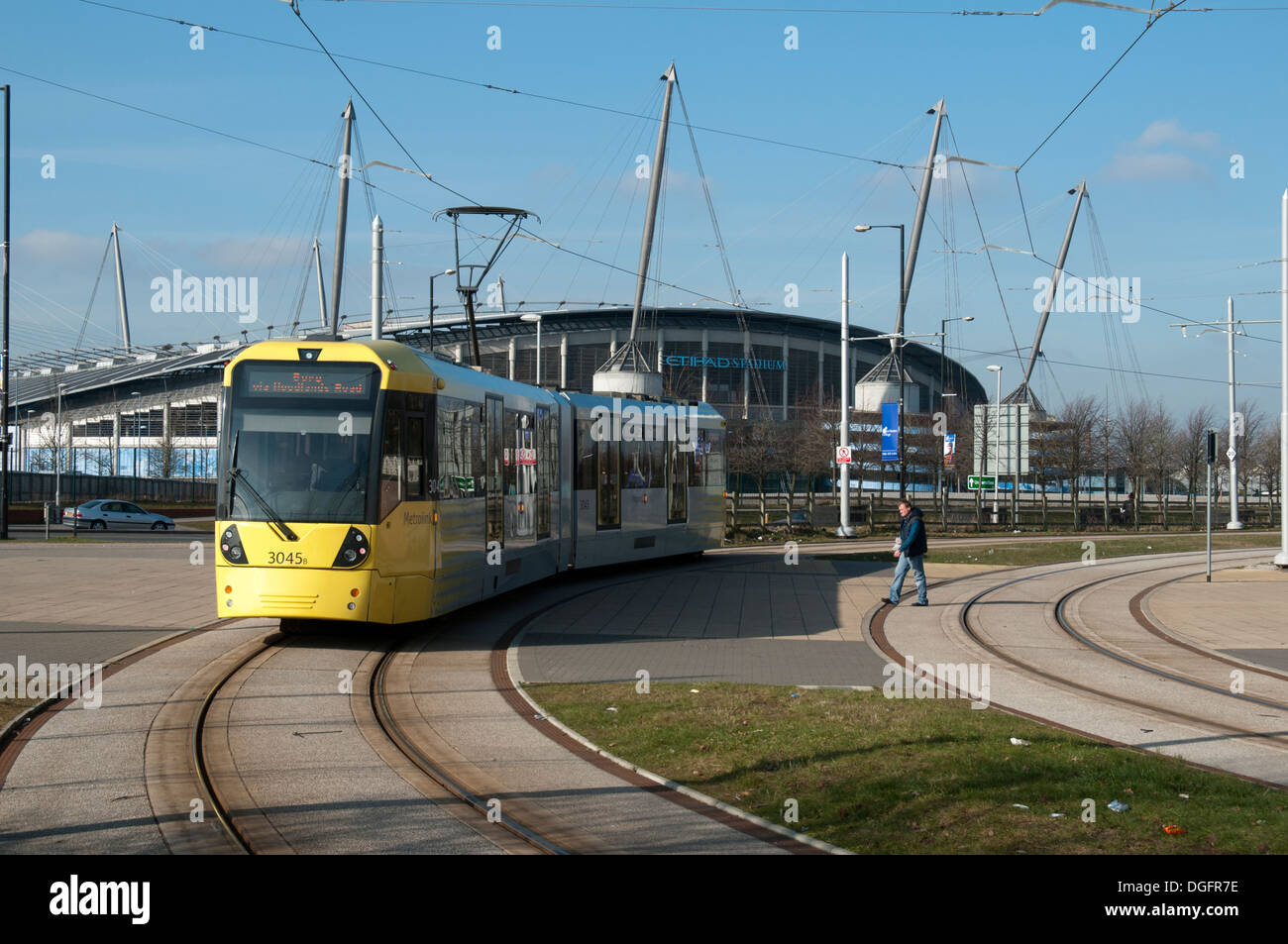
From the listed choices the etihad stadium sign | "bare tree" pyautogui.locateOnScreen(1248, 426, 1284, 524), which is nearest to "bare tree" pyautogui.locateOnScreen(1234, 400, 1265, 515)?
"bare tree" pyautogui.locateOnScreen(1248, 426, 1284, 524)

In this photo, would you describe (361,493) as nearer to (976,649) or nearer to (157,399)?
(976,649)

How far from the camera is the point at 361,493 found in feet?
43.7

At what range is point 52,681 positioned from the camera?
11.2m

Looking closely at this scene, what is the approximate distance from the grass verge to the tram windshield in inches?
152

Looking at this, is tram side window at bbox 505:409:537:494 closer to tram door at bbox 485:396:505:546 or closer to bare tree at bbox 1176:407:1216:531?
tram door at bbox 485:396:505:546

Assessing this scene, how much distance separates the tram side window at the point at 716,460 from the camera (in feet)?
91.4

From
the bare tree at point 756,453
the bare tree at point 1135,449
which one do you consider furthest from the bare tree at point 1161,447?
the bare tree at point 756,453

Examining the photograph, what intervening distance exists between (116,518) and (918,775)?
46461 mm

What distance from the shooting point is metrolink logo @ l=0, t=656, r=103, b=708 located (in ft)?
34.6

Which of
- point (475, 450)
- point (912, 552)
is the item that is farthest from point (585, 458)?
point (912, 552)

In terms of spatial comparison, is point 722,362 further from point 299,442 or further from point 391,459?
point 299,442

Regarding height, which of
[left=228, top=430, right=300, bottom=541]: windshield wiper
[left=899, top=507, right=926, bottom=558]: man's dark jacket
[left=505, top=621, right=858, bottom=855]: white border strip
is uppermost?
[left=228, top=430, right=300, bottom=541]: windshield wiper

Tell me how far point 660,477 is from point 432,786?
57.8 ft
